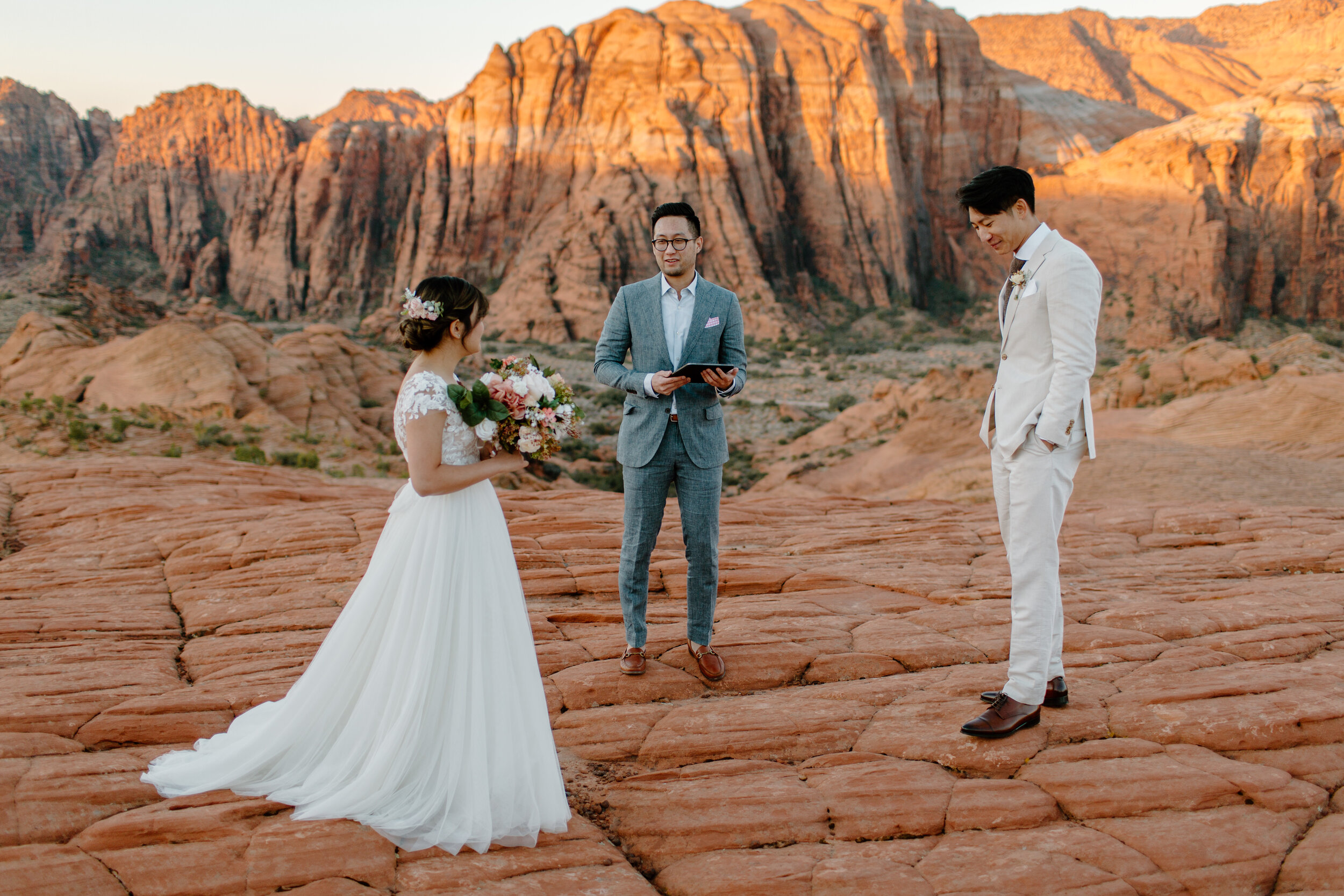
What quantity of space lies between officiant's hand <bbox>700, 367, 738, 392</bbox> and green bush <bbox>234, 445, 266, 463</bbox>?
42.7 ft

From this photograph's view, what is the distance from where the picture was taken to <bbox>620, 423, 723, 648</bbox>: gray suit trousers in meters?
4.28

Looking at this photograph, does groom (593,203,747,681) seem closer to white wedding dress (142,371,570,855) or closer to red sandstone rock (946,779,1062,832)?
white wedding dress (142,371,570,855)

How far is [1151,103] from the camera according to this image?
97.6m

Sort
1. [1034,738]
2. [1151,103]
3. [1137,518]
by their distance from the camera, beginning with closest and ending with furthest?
[1034,738], [1137,518], [1151,103]

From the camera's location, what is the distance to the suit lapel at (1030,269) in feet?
11.8

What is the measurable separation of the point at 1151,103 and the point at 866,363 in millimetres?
84958

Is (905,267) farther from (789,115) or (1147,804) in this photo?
(1147,804)

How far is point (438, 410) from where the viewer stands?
3.37 m

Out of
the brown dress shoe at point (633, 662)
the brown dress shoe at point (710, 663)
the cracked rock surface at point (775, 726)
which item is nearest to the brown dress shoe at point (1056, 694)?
the cracked rock surface at point (775, 726)

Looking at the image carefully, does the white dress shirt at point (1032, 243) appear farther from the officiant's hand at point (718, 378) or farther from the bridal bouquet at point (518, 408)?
the bridal bouquet at point (518, 408)

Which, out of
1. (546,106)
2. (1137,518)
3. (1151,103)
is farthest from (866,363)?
(1151,103)

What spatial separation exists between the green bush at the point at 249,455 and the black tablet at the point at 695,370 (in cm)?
1296

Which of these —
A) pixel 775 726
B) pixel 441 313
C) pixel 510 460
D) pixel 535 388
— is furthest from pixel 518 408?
pixel 775 726

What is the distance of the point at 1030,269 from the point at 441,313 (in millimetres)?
2527
